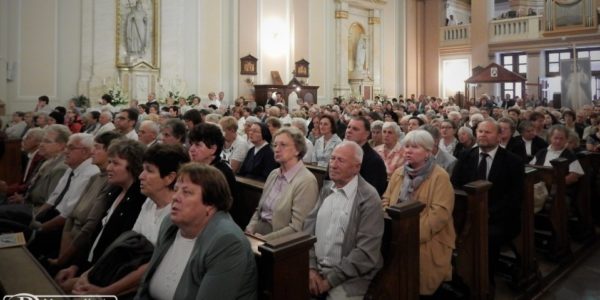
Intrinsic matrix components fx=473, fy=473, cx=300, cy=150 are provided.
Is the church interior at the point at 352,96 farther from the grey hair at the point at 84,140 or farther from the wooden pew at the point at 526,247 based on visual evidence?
the grey hair at the point at 84,140

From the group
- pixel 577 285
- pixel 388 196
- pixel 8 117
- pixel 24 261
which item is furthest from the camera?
pixel 8 117

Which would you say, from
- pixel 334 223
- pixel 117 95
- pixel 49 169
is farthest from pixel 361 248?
pixel 117 95

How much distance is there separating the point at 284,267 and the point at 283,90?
12.8 m

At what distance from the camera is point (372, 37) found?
18.9 m

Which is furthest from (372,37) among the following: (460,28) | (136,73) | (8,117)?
(8,117)

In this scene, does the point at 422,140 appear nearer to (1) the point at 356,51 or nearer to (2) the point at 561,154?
(2) the point at 561,154

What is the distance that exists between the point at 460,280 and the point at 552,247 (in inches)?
66.7

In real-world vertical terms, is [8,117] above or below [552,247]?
above

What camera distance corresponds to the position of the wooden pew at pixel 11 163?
6047 mm

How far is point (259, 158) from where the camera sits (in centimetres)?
499

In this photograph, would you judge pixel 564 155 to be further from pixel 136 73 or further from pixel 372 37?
pixel 372 37

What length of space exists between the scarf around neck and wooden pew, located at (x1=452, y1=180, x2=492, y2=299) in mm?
460

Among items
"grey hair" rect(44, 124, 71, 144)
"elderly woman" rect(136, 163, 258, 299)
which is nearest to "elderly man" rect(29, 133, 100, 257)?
"grey hair" rect(44, 124, 71, 144)

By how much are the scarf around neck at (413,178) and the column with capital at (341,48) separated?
47.0ft
